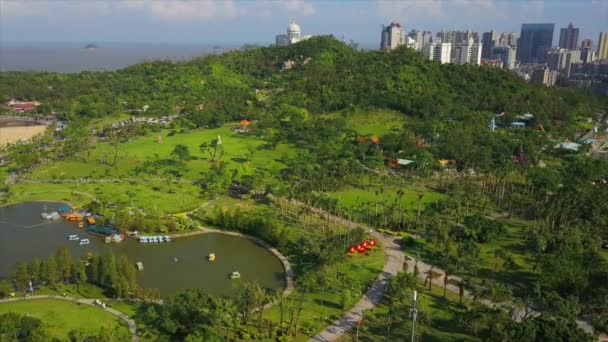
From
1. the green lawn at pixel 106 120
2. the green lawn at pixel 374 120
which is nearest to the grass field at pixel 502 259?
the green lawn at pixel 374 120

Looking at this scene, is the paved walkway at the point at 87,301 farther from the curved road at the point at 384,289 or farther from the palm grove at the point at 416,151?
the curved road at the point at 384,289

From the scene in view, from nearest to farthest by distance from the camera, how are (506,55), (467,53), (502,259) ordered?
(502,259) < (467,53) < (506,55)

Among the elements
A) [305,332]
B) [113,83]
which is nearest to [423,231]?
[305,332]

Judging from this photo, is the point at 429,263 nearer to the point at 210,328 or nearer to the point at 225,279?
the point at 225,279

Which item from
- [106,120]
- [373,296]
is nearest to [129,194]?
[373,296]

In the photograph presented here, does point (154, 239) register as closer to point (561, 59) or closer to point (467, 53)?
point (467, 53)
